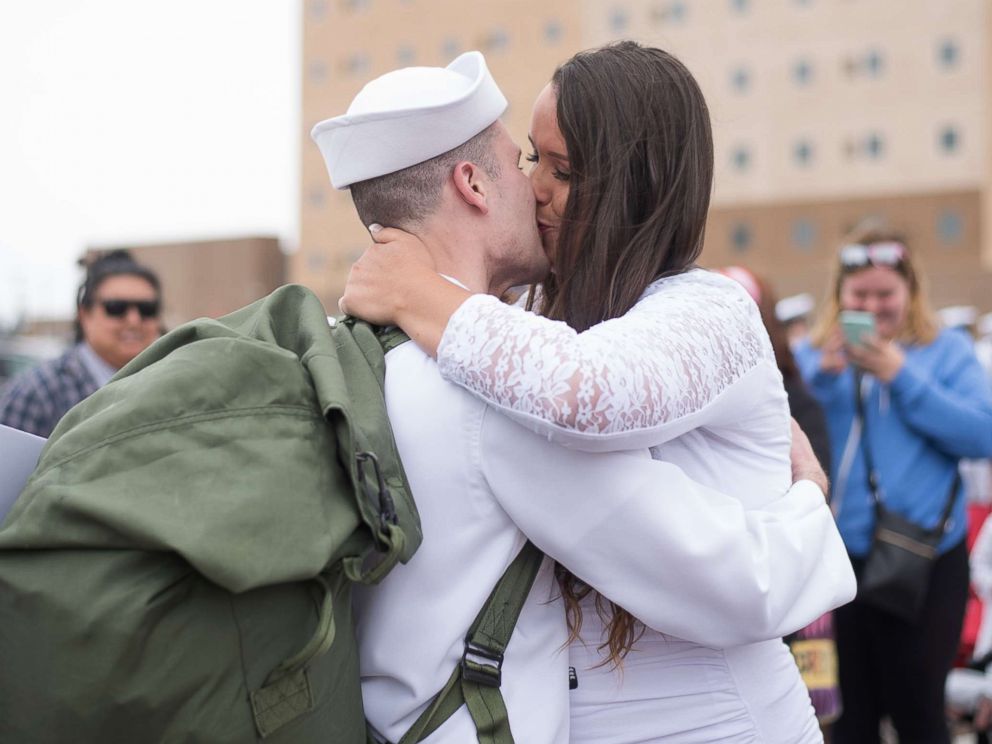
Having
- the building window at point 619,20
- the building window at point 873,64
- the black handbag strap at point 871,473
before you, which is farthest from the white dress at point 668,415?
the building window at point 619,20

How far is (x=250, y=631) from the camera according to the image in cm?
131

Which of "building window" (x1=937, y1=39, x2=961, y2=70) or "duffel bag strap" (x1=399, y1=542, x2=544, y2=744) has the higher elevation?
"building window" (x1=937, y1=39, x2=961, y2=70)

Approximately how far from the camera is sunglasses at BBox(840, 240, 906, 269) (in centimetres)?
445

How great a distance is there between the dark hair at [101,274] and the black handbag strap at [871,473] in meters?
3.33

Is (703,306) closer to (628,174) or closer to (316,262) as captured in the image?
(628,174)

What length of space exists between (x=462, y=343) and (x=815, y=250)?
39.9 meters

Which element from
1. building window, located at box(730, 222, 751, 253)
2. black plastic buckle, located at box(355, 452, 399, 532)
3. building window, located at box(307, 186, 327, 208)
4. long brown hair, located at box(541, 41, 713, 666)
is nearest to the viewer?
black plastic buckle, located at box(355, 452, 399, 532)

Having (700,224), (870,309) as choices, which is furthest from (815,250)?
(700,224)

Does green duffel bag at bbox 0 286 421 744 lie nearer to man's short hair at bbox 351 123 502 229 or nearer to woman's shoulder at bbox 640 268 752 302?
man's short hair at bbox 351 123 502 229

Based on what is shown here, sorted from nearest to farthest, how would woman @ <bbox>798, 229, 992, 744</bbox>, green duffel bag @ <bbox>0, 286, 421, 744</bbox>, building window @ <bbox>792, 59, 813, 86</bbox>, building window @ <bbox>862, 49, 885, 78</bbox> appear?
green duffel bag @ <bbox>0, 286, 421, 744</bbox>, woman @ <bbox>798, 229, 992, 744</bbox>, building window @ <bbox>862, 49, 885, 78</bbox>, building window @ <bbox>792, 59, 813, 86</bbox>

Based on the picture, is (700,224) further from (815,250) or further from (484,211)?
(815,250)

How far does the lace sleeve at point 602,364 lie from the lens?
1430 millimetres

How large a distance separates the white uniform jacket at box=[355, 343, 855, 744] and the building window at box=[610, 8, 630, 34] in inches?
1795

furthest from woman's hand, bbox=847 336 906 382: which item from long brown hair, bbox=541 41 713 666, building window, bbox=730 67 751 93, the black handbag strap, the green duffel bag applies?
building window, bbox=730 67 751 93
